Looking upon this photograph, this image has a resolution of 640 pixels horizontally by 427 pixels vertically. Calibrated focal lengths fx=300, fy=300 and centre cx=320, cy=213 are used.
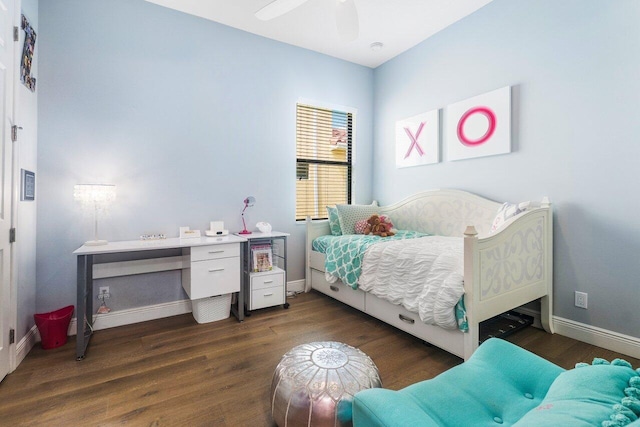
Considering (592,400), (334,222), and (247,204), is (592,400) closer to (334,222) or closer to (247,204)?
(334,222)

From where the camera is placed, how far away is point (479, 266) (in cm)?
176

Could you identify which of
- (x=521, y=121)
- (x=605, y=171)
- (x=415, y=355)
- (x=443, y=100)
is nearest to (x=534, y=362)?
(x=415, y=355)

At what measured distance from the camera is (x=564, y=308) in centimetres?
227

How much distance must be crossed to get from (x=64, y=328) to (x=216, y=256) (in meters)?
1.13

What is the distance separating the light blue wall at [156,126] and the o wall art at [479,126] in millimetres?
1560

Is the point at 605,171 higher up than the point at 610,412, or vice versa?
the point at 605,171

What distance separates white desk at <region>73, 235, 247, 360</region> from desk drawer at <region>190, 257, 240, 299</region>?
0.33 feet

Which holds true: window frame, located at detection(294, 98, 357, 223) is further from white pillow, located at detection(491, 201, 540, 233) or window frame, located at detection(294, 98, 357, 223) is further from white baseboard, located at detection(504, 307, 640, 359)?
white baseboard, located at detection(504, 307, 640, 359)

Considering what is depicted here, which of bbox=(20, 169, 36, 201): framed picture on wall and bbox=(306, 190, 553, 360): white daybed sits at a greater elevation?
bbox=(20, 169, 36, 201): framed picture on wall

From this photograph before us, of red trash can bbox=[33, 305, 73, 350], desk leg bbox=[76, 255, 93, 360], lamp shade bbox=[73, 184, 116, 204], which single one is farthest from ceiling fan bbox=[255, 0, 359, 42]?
red trash can bbox=[33, 305, 73, 350]

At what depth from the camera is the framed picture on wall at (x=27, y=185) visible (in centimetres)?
196

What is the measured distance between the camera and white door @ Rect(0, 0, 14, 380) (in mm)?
1658

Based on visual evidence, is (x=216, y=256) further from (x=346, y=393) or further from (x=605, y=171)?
(x=605, y=171)

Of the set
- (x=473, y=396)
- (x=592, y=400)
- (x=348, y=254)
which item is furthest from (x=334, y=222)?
(x=592, y=400)
